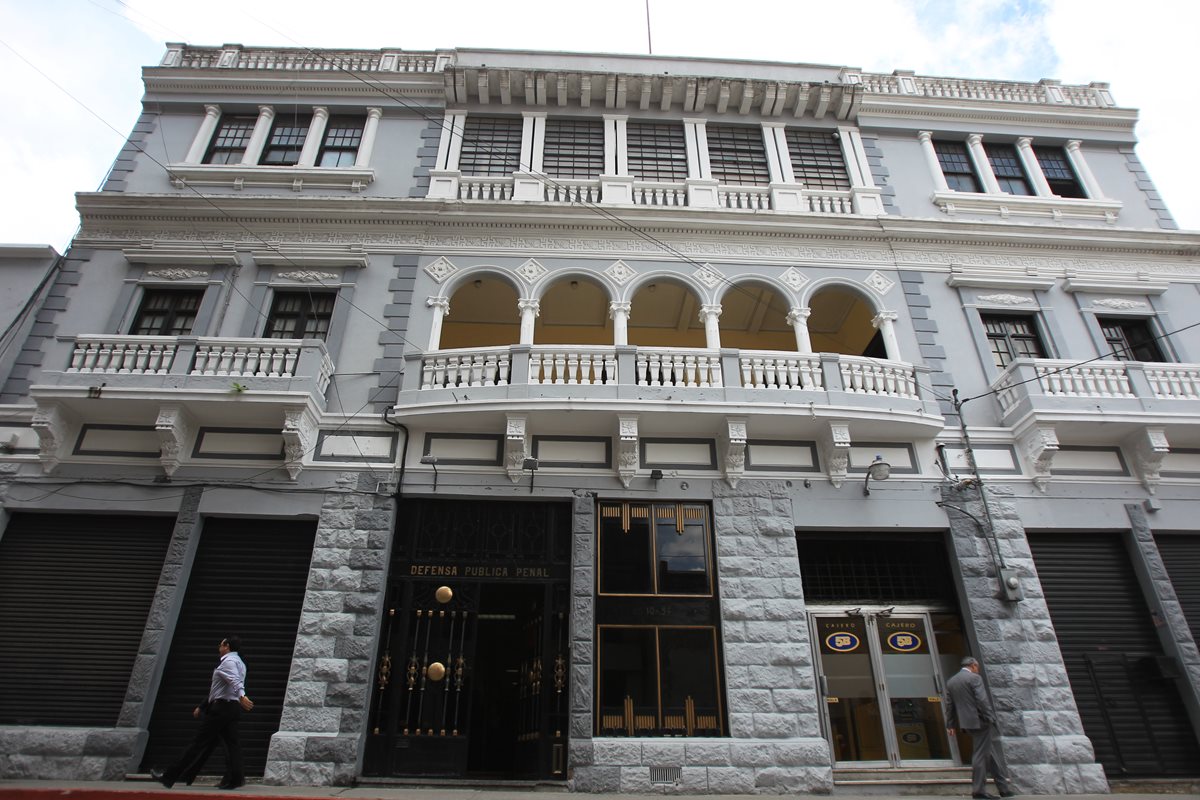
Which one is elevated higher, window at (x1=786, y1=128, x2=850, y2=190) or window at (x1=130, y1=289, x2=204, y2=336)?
window at (x1=786, y1=128, x2=850, y2=190)

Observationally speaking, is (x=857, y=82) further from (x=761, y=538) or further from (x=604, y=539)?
(x=604, y=539)

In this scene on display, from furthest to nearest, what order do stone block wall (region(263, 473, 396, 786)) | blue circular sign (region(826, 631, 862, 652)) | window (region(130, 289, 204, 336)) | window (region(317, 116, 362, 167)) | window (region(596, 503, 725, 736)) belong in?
1. window (region(317, 116, 362, 167))
2. window (region(130, 289, 204, 336))
3. blue circular sign (region(826, 631, 862, 652))
4. window (region(596, 503, 725, 736))
5. stone block wall (region(263, 473, 396, 786))

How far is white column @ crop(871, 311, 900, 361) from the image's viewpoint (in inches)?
493

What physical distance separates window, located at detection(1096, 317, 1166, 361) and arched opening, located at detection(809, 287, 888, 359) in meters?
4.37

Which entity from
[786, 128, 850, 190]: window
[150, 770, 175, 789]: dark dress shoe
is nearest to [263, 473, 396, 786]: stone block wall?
[150, 770, 175, 789]: dark dress shoe

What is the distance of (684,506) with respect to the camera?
35.8 ft

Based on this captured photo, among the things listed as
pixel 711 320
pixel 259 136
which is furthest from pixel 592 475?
pixel 259 136

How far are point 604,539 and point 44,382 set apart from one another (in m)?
9.48

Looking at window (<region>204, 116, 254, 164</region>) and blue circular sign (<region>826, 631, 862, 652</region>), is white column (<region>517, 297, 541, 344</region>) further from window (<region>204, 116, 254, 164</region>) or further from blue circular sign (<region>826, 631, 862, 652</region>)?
window (<region>204, 116, 254, 164</region>)

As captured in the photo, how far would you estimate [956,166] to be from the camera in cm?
1547

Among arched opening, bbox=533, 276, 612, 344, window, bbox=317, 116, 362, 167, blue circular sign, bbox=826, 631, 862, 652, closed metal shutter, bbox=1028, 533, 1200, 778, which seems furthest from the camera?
window, bbox=317, 116, 362, 167

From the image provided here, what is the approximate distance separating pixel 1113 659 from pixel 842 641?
4.27m

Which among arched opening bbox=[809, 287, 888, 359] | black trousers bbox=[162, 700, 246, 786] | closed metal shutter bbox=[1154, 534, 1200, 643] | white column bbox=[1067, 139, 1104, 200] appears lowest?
black trousers bbox=[162, 700, 246, 786]

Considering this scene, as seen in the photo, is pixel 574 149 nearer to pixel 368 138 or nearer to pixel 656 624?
pixel 368 138
